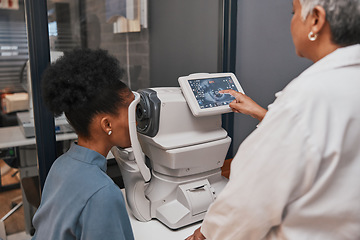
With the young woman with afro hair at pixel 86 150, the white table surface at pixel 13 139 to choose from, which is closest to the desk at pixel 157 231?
the young woman with afro hair at pixel 86 150

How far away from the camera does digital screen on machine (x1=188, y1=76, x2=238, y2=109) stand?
1.29 metres

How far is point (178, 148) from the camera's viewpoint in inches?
49.8

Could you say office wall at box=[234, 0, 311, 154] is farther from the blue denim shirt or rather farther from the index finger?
the blue denim shirt

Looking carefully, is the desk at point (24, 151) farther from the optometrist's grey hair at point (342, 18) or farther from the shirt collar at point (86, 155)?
the optometrist's grey hair at point (342, 18)

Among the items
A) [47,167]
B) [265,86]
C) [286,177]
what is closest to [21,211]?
[47,167]

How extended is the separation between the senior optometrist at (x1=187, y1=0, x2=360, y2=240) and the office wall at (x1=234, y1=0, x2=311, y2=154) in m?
0.91

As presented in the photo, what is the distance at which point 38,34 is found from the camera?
133cm

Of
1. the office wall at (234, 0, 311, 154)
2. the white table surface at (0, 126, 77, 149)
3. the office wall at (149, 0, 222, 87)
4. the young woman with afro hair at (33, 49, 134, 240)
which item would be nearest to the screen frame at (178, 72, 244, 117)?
the young woman with afro hair at (33, 49, 134, 240)

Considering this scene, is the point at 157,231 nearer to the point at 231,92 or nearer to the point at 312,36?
the point at 231,92

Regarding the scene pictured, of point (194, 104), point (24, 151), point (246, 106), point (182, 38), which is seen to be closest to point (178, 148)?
point (194, 104)

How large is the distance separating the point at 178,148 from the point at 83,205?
490 mm

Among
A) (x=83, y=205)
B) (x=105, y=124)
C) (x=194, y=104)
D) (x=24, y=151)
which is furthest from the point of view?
(x=24, y=151)

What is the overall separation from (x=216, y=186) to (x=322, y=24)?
0.90 m

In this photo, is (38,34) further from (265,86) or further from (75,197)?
(265,86)
